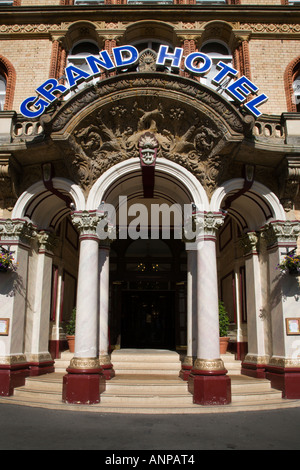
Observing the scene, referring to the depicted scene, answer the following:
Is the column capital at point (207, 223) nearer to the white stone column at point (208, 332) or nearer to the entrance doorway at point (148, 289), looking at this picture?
the white stone column at point (208, 332)

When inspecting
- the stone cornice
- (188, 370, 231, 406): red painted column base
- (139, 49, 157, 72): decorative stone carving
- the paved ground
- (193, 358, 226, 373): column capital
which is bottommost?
the paved ground

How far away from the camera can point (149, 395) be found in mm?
9867

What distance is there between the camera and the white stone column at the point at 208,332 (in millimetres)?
9758

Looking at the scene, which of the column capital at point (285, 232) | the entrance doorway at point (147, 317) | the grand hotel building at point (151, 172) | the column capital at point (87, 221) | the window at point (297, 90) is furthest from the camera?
the entrance doorway at point (147, 317)

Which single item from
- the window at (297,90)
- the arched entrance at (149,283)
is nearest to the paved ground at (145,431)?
the arched entrance at (149,283)

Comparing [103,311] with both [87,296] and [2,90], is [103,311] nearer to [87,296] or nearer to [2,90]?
[87,296]

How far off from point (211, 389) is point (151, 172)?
6126 mm

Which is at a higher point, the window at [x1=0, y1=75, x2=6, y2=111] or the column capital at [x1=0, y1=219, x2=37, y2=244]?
the window at [x1=0, y1=75, x2=6, y2=111]

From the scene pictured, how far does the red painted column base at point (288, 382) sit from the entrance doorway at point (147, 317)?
7.05 meters

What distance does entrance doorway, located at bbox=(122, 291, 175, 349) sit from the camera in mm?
17531

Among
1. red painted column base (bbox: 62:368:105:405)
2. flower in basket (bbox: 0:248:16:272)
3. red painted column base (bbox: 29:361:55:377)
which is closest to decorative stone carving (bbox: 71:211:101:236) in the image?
flower in basket (bbox: 0:248:16:272)

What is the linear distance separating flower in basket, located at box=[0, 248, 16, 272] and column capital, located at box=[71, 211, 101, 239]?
7.22ft

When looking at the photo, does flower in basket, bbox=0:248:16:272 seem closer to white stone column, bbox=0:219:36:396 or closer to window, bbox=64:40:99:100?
white stone column, bbox=0:219:36:396

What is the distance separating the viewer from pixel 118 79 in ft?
35.2
